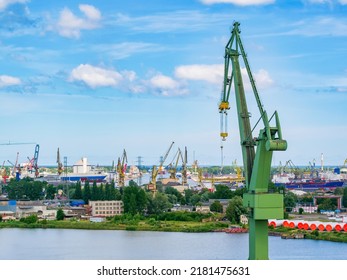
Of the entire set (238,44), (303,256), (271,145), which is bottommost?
(303,256)

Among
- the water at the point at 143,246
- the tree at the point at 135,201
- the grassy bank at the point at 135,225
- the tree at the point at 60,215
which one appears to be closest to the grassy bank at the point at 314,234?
the water at the point at 143,246

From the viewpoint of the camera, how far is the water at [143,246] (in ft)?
39.2

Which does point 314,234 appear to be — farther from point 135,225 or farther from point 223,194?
point 223,194

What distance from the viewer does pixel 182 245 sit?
1384cm

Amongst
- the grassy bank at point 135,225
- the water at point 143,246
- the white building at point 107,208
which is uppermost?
the white building at point 107,208

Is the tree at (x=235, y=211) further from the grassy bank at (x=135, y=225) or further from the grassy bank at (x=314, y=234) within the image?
the grassy bank at (x=314, y=234)

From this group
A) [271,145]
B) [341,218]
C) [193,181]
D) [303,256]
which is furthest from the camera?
[193,181]

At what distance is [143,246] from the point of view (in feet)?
44.9

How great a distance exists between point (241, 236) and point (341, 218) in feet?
13.0

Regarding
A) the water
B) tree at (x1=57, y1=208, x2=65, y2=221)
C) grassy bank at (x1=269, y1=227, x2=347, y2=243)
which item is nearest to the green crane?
the water

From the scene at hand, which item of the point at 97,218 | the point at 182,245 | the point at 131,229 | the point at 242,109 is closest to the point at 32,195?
the point at 97,218

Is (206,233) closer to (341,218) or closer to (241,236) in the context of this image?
(241,236)

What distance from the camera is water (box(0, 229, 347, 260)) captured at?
471 inches

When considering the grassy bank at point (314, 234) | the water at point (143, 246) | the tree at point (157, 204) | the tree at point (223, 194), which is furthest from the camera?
the tree at point (223, 194)
